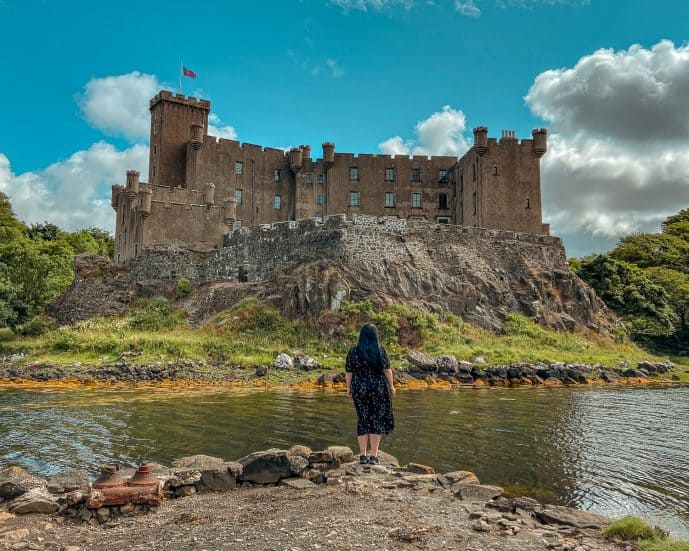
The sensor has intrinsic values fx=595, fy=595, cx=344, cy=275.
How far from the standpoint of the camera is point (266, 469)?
1001 cm

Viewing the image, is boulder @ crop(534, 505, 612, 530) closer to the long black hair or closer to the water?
the water

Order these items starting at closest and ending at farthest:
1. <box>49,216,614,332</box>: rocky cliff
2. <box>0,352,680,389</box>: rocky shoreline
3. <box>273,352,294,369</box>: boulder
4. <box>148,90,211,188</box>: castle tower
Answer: <box>0,352,680,389</box>: rocky shoreline
<box>273,352,294,369</box>: boulder
<box>49,216,614,332</box>: rocky cliff
<box>148,90,211,188</box>: castle tower

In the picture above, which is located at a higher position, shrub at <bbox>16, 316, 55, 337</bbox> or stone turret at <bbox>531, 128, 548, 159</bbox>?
stone turret at <bbox>531, 128, 548, 159</bbox>

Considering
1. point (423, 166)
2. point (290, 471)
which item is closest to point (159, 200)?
point (423, 166)

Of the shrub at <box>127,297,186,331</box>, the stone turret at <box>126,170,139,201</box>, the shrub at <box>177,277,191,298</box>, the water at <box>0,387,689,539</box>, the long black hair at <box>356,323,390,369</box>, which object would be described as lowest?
the water at <box>0,387,689,539</box>

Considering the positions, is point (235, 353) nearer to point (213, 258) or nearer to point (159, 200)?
point (213, 258)

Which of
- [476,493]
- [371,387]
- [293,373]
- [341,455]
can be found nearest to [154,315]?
[293,373]

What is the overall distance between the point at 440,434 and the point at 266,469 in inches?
272

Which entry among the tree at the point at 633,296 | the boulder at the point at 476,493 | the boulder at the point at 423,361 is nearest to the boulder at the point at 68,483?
the boulder at the point at 476,493

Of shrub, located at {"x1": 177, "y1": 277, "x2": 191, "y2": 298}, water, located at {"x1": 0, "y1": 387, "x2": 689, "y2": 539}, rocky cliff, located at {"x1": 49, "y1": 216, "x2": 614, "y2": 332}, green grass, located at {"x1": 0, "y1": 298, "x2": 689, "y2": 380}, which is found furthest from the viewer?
shrub, located at {"x1": 177, "y1": 277, "x2": 191, "y2": 298}

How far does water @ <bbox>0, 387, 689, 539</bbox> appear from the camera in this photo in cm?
1122

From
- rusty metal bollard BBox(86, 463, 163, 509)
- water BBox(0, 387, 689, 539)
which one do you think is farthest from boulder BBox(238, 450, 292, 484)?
water BBox(0, 387, 689, 539)

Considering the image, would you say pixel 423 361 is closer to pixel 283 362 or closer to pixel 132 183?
pixel 283 362

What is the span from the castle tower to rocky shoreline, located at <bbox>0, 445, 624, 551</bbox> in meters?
42.7
